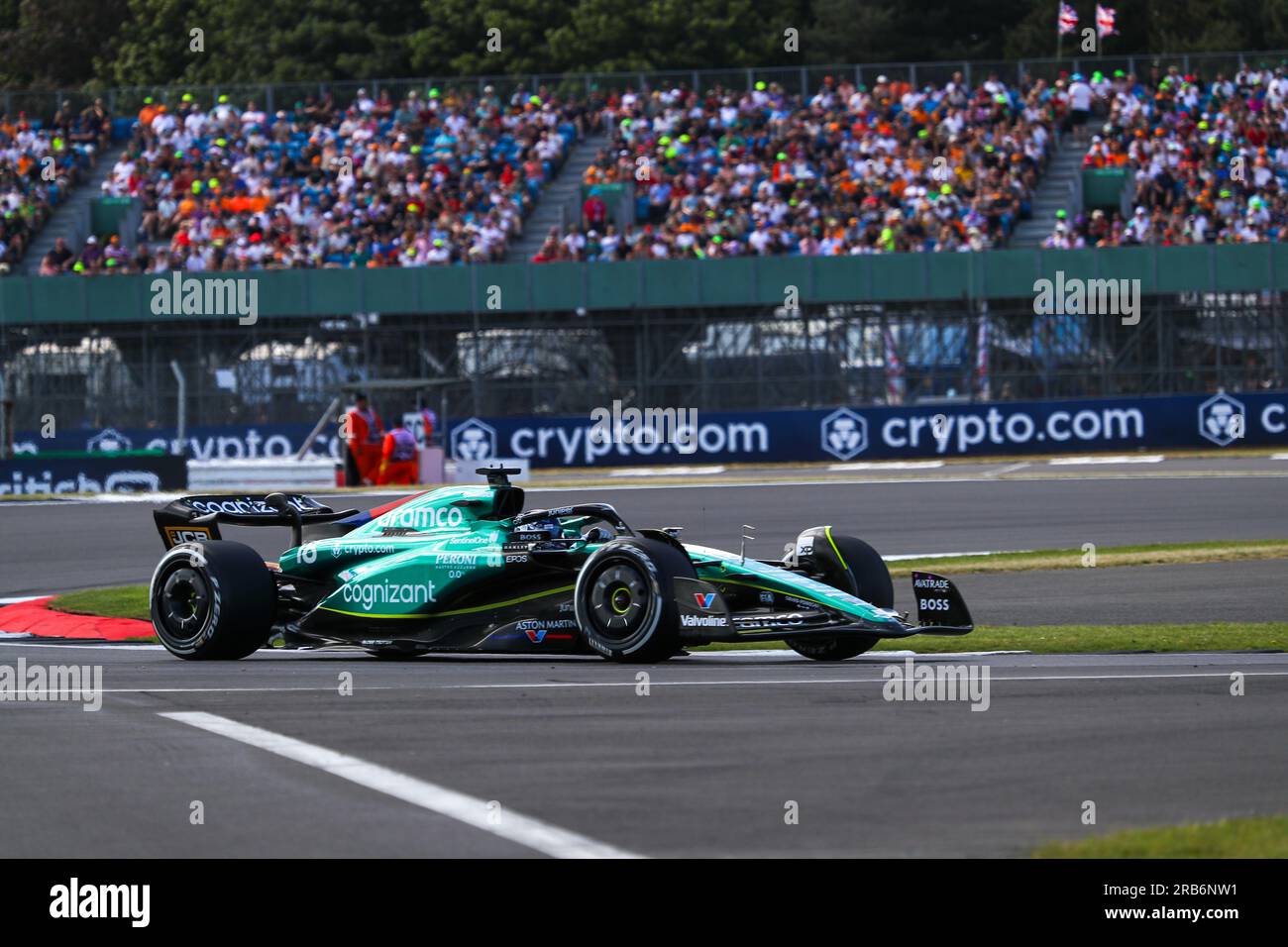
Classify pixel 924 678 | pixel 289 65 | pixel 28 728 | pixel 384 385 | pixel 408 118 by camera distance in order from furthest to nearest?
pixel 289 65, pixel 408 118, pixel 384 385, pixel 924 678, pixel 28 728

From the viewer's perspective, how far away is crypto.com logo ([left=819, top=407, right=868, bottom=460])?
122 feet

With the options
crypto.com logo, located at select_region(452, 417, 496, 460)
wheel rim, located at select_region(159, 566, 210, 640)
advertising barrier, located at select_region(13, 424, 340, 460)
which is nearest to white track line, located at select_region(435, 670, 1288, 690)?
wheel rim, located at select_region(159, 566, 210, 640)

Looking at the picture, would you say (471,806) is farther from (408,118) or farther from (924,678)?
(408,118)

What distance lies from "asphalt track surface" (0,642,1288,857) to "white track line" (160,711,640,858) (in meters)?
0.02

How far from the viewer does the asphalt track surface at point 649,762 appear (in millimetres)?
6312

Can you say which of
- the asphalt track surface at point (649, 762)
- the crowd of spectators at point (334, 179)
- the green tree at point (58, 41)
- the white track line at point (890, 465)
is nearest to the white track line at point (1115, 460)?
the white track line at point (890, 465)

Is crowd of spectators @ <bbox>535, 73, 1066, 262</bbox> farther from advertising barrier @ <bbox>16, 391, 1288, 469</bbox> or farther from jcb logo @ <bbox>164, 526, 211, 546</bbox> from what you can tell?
jcb logo @ <bbox>164, 526, 211, 546</bbox>

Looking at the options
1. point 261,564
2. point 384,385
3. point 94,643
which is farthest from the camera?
point 384,385

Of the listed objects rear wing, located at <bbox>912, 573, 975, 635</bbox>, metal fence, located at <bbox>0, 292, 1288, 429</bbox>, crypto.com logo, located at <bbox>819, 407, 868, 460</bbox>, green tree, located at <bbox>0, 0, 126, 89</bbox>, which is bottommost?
rear wing, located at <bbox>912, 573, 975, 635</bbox>

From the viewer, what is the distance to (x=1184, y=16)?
211ft

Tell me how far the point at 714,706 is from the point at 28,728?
3200 millimetres

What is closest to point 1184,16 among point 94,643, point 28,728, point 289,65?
point 289,65

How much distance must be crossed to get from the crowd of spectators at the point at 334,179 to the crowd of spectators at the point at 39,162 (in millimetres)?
1049

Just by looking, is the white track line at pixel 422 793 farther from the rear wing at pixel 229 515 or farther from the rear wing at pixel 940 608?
the rear wing at pixel 940 608
